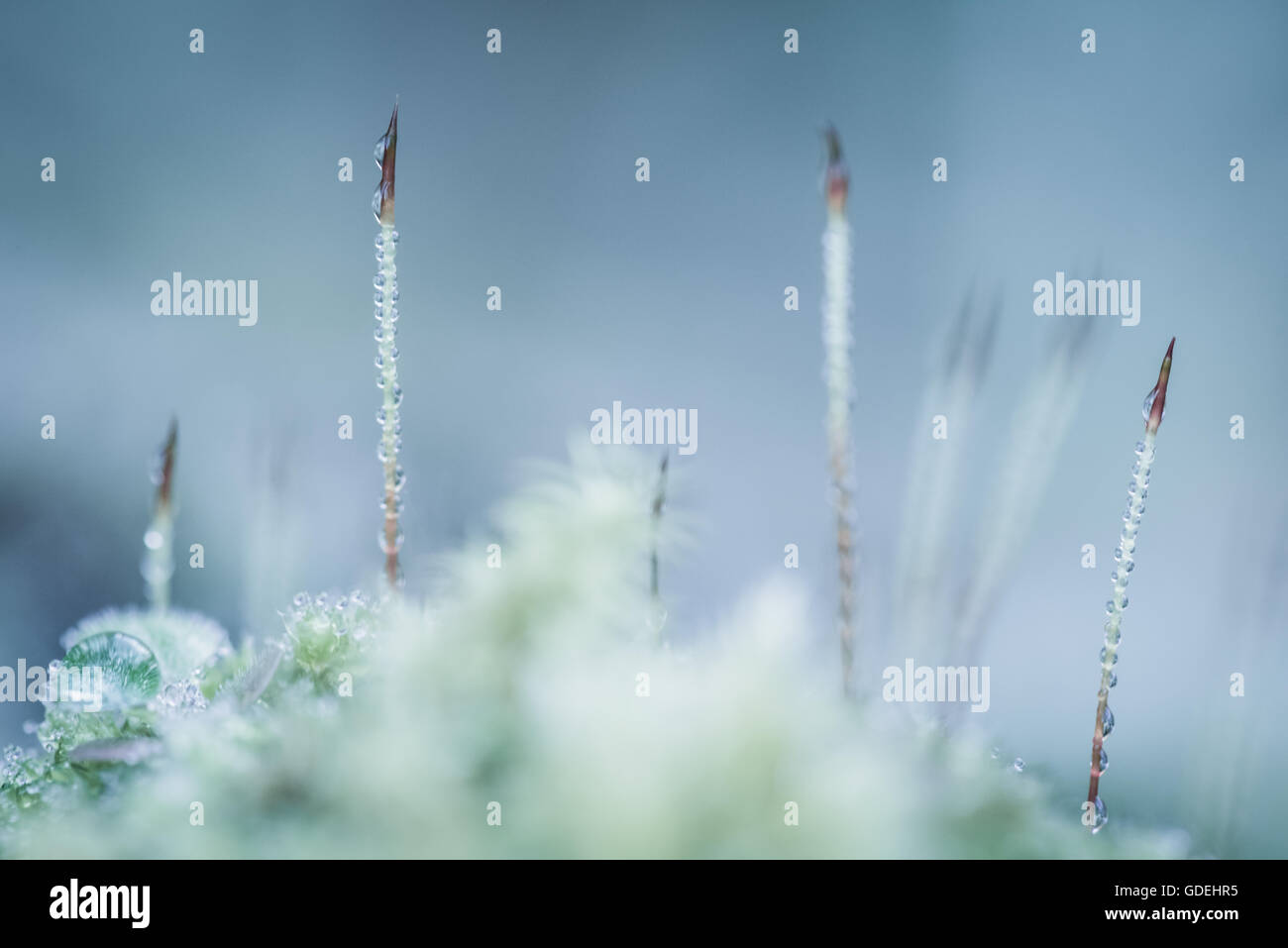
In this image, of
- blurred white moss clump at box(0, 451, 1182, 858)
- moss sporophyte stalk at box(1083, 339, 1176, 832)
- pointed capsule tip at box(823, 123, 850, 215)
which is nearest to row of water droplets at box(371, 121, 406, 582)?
blurred white moss clump at box(0, 451, 1182, 858)

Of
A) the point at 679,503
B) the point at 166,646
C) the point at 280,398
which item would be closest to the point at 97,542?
the point at 280,398

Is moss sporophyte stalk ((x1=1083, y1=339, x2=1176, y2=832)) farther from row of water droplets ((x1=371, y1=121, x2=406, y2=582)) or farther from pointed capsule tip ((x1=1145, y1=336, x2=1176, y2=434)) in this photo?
row of water droplets ((x1=371, y1=121, x2=406, y2=582))

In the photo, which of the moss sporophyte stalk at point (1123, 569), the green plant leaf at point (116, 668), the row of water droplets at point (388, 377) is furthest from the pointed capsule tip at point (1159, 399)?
the green plant leaf at point (116, 668)

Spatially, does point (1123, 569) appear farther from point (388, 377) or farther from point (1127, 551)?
point (388, 377)

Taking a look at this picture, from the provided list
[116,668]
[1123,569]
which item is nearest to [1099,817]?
[1123,569]

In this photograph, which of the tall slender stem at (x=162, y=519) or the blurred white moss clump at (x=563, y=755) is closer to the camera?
the blurred white moss clump at (x=563, y=755)

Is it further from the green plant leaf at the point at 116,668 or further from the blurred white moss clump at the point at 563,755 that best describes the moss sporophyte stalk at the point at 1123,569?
the green plant leaf at the point at 116,668

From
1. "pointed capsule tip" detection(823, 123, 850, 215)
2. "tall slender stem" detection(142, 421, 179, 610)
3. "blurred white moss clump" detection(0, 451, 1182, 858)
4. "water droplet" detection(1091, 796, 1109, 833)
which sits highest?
"pointed capsule tip" detection(823, 123, 850, 215)
